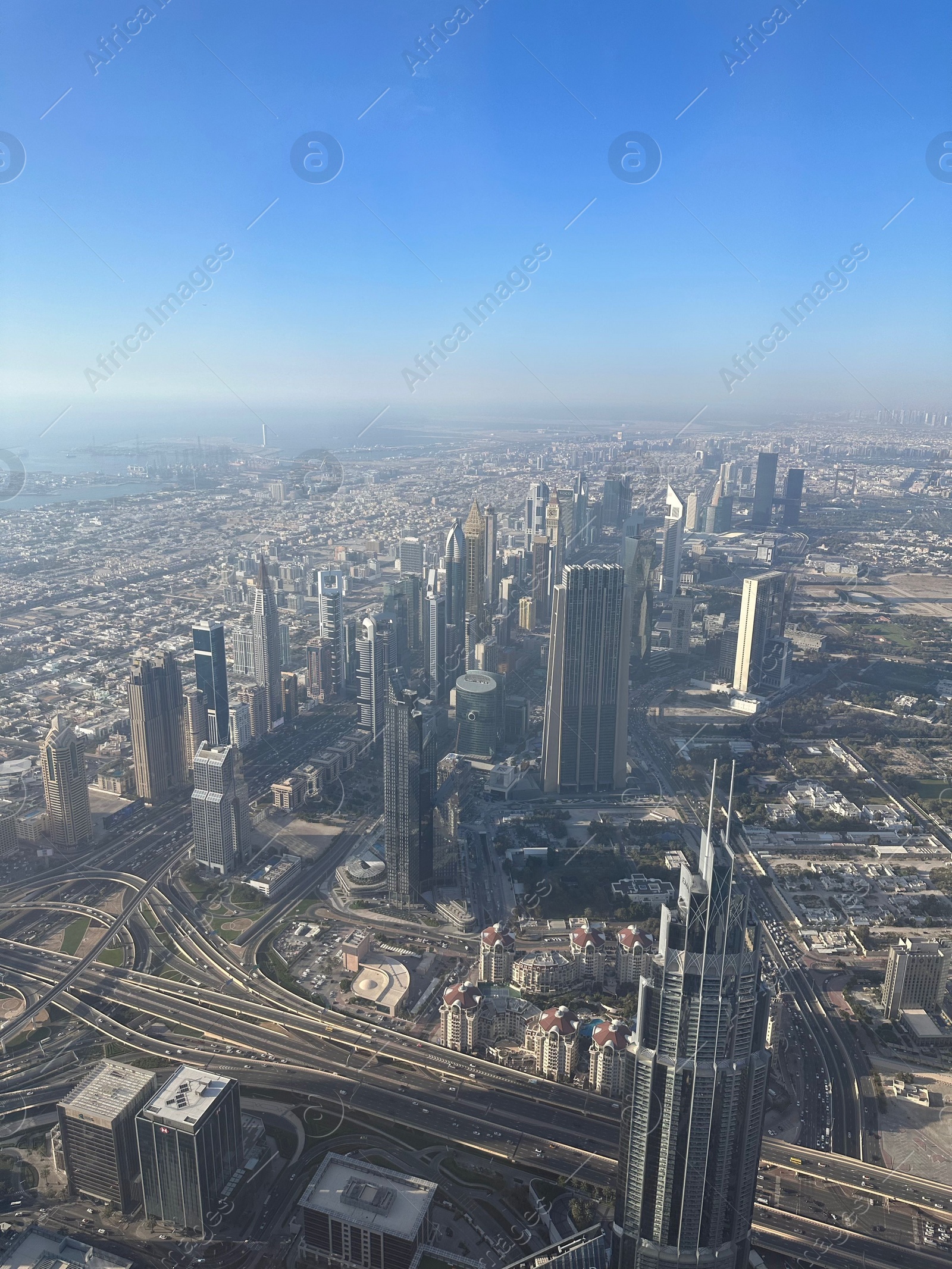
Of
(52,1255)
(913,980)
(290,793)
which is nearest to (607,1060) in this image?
(913,980)

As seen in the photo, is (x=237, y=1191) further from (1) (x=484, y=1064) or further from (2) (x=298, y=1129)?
(1) (x=484, y=1064)

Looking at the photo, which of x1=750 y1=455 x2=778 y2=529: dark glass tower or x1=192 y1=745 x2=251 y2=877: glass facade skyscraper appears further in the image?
x1=750 y1=455 x2=778 y2=529: dark glass tower

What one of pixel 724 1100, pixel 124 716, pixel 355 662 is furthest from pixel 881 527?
pixel 724 1100

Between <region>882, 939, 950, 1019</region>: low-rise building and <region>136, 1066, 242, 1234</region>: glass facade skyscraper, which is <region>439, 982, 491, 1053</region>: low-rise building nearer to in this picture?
<region>136, 1066, 242, 1234</region>: glass facade skyscraper

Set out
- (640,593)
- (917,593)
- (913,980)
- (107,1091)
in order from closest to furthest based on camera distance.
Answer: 1. (107,1091)
2. (913,980)
3. (640,593)
4. (917,593)

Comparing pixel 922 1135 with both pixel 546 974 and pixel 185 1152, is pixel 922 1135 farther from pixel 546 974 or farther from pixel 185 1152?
pixel 185 1152

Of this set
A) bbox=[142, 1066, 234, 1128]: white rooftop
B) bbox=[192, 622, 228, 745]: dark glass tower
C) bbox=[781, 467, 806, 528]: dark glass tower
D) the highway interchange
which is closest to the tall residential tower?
the highway interchange

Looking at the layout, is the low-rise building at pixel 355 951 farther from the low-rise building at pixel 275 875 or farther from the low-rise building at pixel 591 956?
the low-rise building at pixel 591 956
